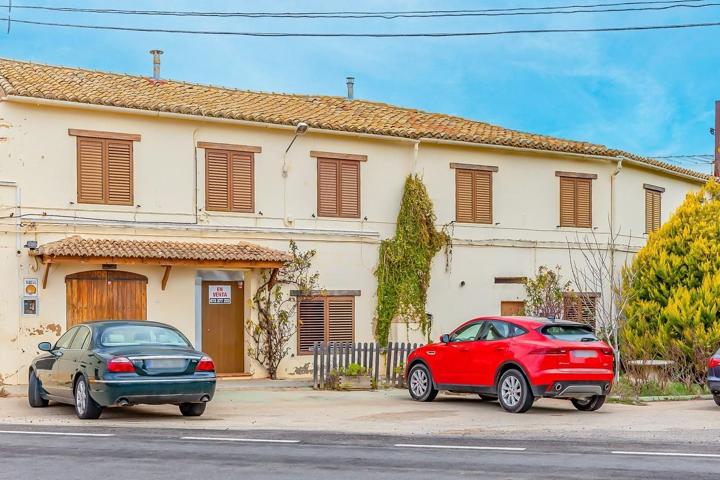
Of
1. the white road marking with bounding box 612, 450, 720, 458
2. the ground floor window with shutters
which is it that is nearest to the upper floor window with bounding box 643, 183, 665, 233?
the ground floor window with shutters

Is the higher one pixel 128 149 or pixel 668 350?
pixel 128 149

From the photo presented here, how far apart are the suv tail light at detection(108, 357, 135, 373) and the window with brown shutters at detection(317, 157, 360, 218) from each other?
11.0m

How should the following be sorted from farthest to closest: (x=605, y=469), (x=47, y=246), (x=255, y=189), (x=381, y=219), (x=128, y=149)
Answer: (x=381, y=219), (x=255, y=189), (x=128, y=149), (x=47, y=246), (x=605, y=469)

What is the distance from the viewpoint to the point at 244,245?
78.3 ft

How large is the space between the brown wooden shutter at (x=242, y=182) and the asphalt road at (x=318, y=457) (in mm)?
10991

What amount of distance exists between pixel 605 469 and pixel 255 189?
15.3 m

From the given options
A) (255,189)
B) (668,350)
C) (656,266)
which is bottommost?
(668,350)

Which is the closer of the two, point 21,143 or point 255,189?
point 21,143

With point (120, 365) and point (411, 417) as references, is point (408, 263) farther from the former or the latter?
point (120, 365)

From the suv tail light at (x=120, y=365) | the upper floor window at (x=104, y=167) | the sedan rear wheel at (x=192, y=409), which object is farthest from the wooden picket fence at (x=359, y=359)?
the suv tail light at (x=120, y=365)

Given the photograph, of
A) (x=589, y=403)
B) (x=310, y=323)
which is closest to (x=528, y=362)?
(x=589, y=403)

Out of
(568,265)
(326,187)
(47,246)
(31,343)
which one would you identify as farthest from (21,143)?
(568,265)

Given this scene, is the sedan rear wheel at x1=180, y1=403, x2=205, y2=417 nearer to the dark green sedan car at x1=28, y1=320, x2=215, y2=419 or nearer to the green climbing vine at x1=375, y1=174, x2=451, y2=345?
the dark green sedan car at x1=28, y1=320, x2=215, y2=419

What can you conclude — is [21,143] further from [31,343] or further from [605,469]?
[605,469]
